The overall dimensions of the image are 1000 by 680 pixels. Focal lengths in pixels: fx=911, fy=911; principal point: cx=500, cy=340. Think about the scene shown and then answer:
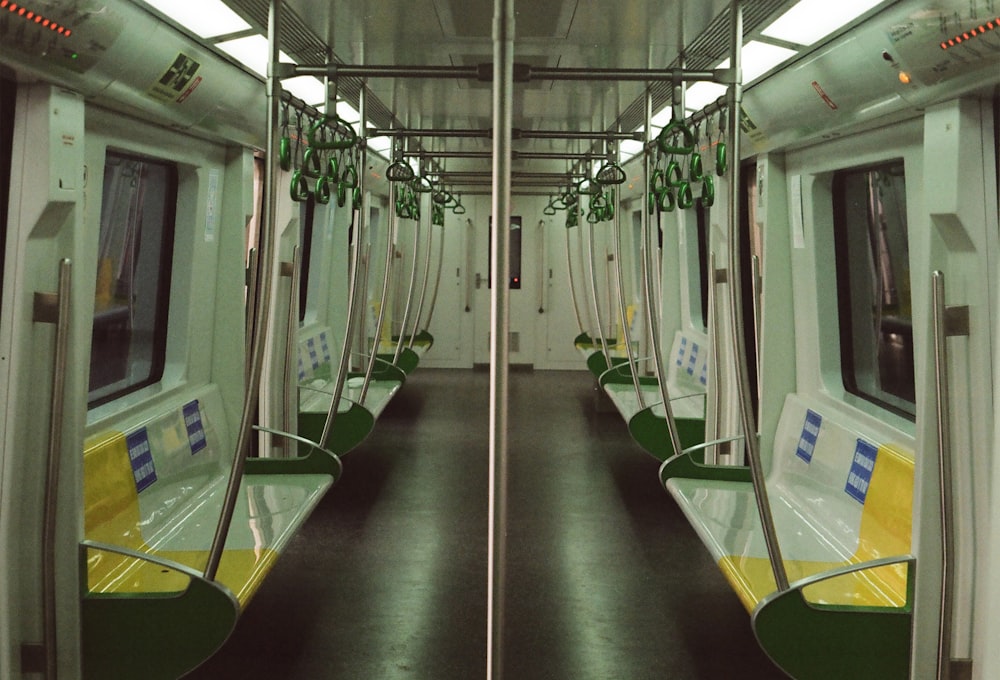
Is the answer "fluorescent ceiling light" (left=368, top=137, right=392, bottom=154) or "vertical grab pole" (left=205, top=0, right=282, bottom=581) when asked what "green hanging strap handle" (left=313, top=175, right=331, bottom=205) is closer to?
"vertical grab pole" (left=205, top=0, right=282, bottom=581)

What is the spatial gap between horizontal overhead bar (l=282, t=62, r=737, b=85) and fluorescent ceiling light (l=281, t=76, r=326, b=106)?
1675 millimetres

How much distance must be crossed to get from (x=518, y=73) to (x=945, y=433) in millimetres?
1462

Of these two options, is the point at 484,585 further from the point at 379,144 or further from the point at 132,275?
the point at 379,144

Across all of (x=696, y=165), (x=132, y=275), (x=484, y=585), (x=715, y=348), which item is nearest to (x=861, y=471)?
(x=715, y=348)

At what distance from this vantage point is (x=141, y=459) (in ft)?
11.7

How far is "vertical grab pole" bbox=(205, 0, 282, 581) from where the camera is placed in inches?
87.7

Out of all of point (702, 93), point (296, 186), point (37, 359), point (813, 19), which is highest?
point (702, 93)

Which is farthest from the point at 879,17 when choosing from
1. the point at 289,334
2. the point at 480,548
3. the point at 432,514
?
the point at 432,514

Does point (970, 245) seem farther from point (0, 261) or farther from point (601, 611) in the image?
point (0, 261)

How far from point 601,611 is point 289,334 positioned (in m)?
1.90

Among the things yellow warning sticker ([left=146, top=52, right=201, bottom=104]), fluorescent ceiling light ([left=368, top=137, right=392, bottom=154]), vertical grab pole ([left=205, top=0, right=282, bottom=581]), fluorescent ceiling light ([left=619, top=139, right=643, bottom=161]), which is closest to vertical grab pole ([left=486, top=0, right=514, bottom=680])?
vertical grab pole ([left=205, top=0, right=282, bottom=581])

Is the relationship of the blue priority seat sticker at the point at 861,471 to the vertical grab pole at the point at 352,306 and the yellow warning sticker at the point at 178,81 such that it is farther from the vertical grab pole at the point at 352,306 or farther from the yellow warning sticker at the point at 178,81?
the yellow warning sticker at the point at 178,81

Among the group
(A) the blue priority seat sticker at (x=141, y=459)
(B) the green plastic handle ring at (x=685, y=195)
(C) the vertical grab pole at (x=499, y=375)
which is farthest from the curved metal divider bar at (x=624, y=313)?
(C) the vertical grab pole at (x=499, y=375)

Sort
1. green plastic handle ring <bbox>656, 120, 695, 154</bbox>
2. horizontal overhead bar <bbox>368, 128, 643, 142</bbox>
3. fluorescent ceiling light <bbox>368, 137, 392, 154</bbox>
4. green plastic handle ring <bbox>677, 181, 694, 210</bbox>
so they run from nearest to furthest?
green plastic handle ring <bbox>656, 120, 695, 154</bbox> → green plastic handle ring <bbox>677, 181, 694, 210</bbox> → horizontal overhead bar <bbox>368, 128, 643, 142</bbox> → fluorescent ceiling light <bbox>368, 137, 392, 154</bbox>
